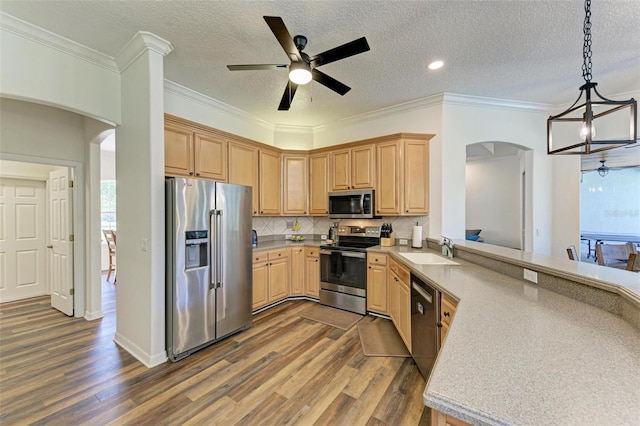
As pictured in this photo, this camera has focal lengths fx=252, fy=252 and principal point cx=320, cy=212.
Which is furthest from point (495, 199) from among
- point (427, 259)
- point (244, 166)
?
point (244, 166)

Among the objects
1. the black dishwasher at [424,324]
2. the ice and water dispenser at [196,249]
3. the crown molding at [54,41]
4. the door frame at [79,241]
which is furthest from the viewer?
the door frame at [79,241]

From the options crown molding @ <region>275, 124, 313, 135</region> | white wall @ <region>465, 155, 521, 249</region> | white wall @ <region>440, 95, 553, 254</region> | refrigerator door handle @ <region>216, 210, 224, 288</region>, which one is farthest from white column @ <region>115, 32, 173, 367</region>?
white wall @ <region>465, 155, 521, 249</region>

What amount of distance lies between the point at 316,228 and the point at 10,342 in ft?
13.1

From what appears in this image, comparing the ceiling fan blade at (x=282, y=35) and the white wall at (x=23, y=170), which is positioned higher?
the ceiling fan blade at (x=282, y=35)

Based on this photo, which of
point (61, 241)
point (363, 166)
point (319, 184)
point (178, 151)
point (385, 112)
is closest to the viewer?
point (178, 151)

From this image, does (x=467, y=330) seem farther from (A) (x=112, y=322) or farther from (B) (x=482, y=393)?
(A) (x=112, y=322)

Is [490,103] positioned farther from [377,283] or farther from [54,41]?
[54,41]

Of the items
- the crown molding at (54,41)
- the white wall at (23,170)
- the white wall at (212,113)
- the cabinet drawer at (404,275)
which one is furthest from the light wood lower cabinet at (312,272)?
the white wall at (23,170)

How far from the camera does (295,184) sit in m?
4.33

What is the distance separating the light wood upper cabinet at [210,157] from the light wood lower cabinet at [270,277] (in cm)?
122

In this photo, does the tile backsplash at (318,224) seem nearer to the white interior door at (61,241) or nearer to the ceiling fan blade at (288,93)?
the ceiling fan blade at (288,93)

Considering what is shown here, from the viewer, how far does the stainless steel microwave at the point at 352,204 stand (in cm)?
371

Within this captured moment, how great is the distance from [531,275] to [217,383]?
257cm

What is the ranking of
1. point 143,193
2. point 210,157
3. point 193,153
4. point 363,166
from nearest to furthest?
point 143,193 < point 193,153 < point 210,157 < point 363,166
